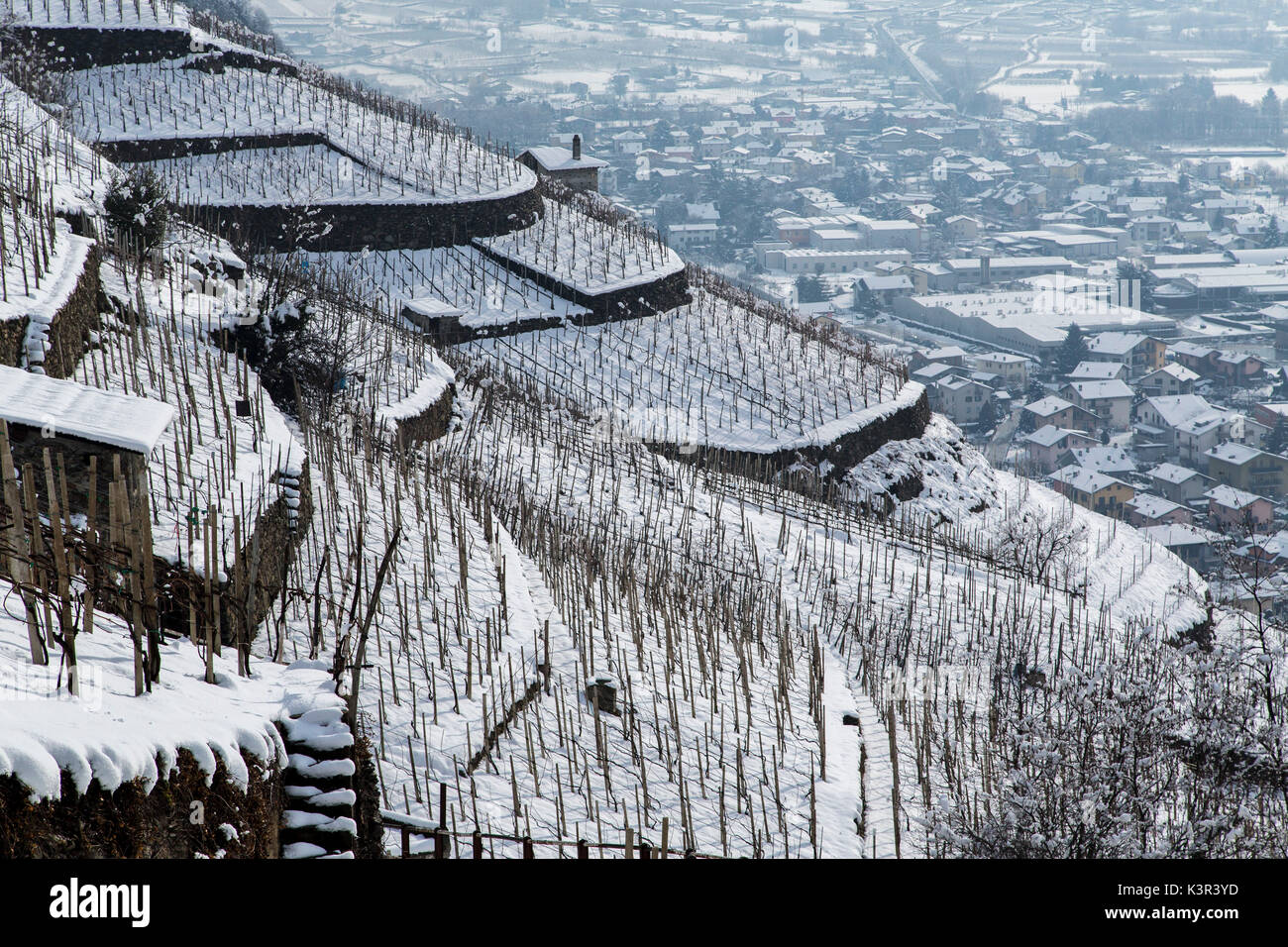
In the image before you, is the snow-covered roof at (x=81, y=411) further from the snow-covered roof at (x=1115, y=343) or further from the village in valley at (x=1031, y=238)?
the snow-covered roof at (x=1115, y=343)

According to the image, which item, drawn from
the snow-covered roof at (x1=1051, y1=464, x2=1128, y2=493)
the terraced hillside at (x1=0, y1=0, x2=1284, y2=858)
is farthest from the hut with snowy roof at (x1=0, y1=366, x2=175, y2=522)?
the snow-covered roof at (x1=1051, y1=464, x2=1128, y2=493)

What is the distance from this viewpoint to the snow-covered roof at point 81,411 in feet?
21.5

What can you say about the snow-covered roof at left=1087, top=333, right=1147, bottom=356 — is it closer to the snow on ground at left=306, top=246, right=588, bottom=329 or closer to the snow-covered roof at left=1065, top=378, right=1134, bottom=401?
the snow-covered roof at left=1065, top=378, right=1134, bottom=401

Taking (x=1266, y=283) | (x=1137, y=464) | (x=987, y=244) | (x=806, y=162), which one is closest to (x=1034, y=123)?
(x=806, y=162)

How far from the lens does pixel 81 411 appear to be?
6.81m

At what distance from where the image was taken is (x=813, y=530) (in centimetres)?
1781

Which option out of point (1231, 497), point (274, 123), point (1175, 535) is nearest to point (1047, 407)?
point (1231, 497)

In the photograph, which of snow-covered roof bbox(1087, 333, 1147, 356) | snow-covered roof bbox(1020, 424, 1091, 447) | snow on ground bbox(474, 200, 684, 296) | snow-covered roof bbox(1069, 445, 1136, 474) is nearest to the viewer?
→ snow on ground bbox(474, 200, 684, 296)

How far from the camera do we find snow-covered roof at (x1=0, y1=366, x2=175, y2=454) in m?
6.57

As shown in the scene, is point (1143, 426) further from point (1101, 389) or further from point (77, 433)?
point (77, 433)

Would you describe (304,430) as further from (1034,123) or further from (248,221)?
(1034,123)

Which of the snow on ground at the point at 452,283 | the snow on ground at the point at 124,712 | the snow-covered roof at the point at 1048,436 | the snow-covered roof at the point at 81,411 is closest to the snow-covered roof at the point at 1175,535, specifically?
the snow-covered roof at the point at 1048,436

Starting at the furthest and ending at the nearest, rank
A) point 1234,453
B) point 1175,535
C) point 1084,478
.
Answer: point 1234,453
point 1084,478
point 1175,535
